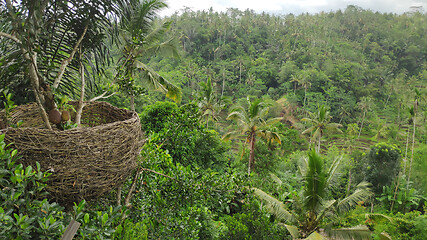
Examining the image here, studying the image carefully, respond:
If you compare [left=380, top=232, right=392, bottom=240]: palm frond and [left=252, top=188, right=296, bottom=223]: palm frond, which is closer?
[left=252, top=188, right=296, bottom=223]: palm frond

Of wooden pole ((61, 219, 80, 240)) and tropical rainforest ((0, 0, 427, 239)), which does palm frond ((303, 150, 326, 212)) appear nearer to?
tropical rainforest ((0, 0, 427, 239))

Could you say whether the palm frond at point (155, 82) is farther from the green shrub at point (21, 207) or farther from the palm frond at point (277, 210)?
the green shrub at point (21, 207)

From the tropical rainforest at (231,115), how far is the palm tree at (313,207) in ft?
0.13

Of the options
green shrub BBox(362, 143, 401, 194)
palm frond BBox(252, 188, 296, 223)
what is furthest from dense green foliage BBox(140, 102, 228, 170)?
green shrub BBox(362, 143, 401, 194)

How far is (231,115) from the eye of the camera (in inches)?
508

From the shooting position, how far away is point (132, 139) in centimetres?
185

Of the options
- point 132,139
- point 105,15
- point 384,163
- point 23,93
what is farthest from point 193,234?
point 384,163

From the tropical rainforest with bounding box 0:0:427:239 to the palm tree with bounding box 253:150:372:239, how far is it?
0.04m

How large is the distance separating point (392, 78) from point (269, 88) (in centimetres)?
2004

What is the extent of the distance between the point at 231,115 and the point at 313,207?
6.30 metres

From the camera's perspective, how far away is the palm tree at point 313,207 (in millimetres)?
6914

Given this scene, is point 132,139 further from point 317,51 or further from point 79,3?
point 317,51

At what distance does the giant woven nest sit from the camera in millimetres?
1506

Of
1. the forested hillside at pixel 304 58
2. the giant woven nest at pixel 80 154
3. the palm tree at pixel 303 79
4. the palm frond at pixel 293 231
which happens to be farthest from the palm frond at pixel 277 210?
the palm tree at pixel 303 79
